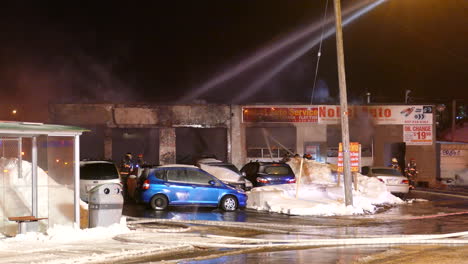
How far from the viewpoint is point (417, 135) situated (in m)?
38.6

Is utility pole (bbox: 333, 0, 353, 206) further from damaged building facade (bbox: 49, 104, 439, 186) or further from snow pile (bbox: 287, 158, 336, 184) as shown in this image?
damaged building facade (bbox: 49, 104, 439, 186)

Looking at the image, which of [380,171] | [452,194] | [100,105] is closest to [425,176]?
[452,194]

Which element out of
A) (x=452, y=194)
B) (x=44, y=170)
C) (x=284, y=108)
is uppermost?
(x=284, y=108)

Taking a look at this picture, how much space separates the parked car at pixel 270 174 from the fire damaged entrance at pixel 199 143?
427 inches

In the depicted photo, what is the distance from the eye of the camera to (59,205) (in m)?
14.5

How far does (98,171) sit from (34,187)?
6.34 metres

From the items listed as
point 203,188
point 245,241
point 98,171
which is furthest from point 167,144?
point 245,241

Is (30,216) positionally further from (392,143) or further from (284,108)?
(392,143)

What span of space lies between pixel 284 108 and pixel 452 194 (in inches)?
426

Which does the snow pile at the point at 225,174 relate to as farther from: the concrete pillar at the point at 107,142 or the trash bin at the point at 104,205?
the concrete pillar at the point at 107,142

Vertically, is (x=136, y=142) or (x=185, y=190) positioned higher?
(x=136, y=142)

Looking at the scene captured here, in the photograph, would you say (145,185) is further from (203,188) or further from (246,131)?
(246,131)

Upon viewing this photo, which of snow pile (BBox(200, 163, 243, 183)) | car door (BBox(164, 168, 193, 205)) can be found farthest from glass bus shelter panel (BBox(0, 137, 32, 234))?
snow pile (BBox(200, 163, 243, 183))

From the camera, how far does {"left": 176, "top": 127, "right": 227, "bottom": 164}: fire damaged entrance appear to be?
36.6 metres
